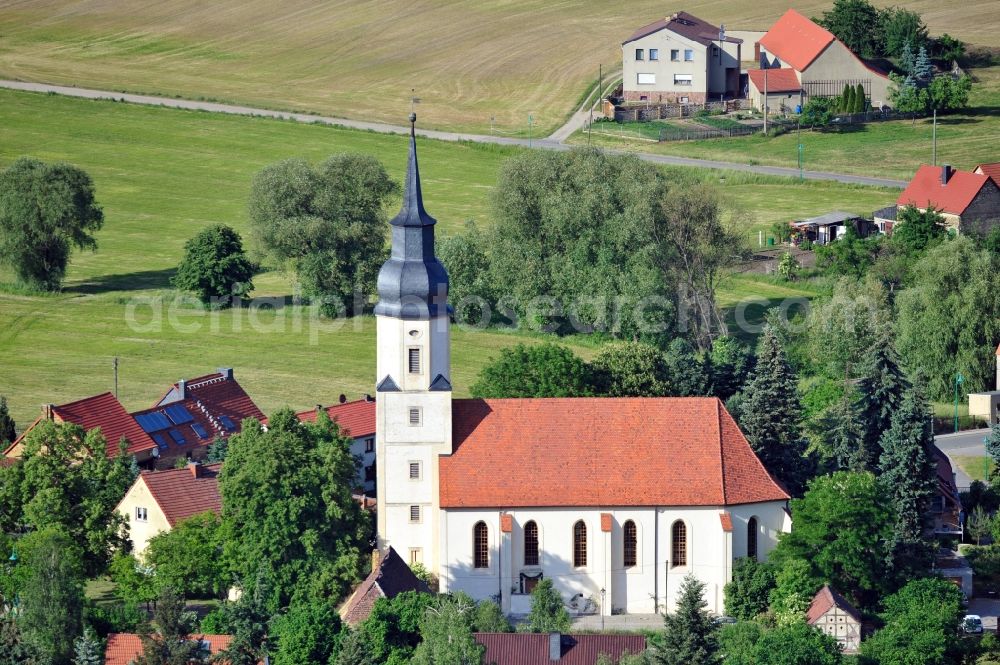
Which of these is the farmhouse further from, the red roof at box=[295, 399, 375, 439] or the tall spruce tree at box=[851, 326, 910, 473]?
the tall spruce tree at box=[851, 326, 910, 473]

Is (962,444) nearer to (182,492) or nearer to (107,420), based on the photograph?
(182,492)

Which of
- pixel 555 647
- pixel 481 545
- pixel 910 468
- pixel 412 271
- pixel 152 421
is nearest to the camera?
pixel 555 647

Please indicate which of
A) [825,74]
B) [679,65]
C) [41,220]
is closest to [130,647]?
[41,220]

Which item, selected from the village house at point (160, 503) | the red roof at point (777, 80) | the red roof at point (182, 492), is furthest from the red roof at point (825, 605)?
the red roof at point (777, 80)

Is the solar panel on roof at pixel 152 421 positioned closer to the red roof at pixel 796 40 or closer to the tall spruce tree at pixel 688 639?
the tall spruce tree at pixel 688 639

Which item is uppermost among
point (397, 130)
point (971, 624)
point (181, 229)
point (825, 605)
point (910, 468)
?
point (397, 130)

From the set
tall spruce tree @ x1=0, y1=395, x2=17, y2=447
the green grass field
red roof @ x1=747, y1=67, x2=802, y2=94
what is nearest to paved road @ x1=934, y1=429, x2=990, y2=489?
the green grass field

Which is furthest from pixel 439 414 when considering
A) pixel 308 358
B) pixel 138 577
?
pixel 308 358
